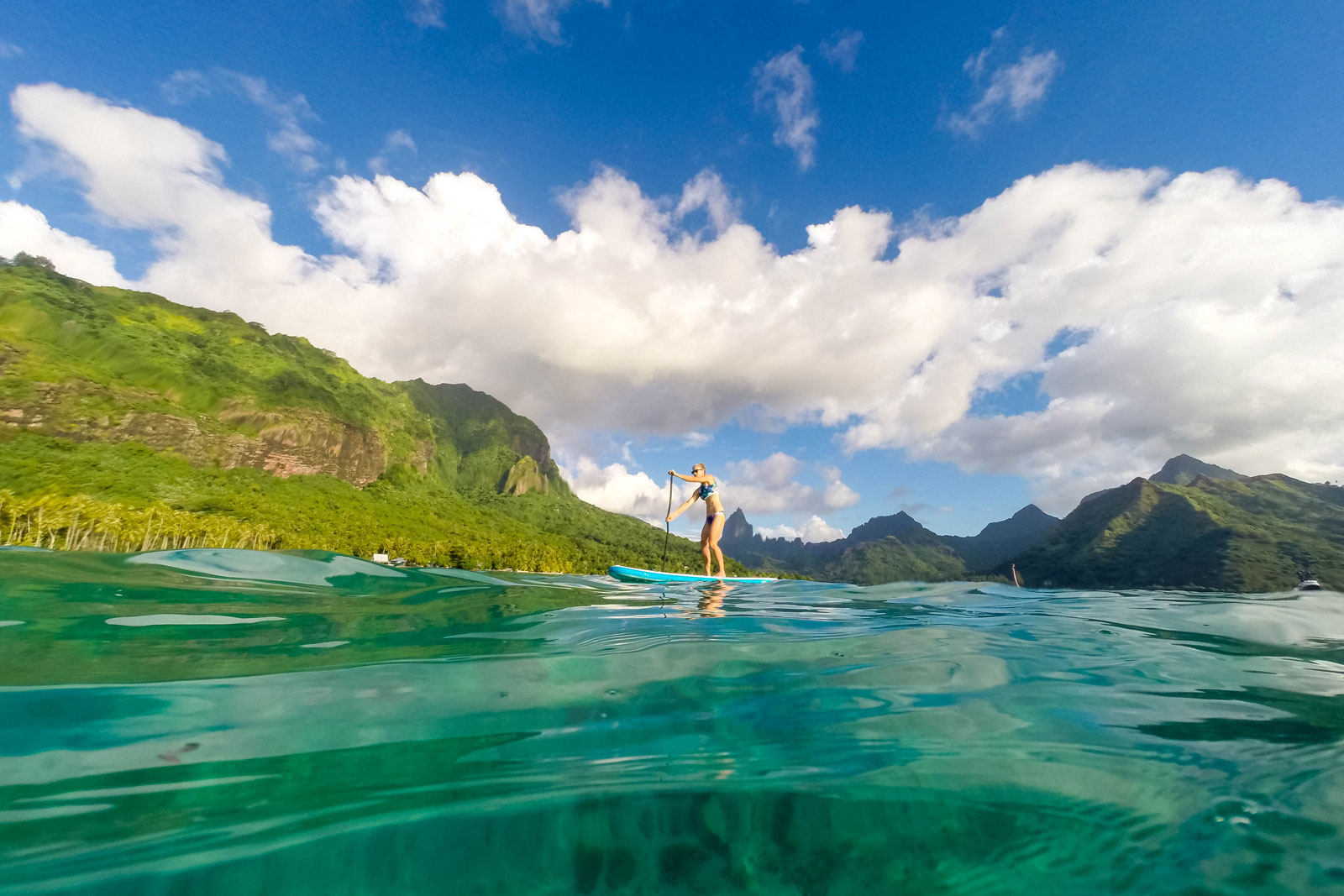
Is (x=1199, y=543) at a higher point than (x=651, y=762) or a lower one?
higher

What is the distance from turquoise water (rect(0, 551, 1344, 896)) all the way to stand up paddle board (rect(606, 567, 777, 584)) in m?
11.7

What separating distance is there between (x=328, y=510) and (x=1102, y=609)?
516 feet

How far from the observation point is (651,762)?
13.9 ft

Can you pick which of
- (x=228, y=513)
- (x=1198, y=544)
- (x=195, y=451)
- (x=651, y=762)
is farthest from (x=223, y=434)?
(x=1198, y=544)

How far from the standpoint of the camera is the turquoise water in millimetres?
3240

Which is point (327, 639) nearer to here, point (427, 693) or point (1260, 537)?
point (427, 693)

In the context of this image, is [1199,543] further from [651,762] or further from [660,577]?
[651,762]

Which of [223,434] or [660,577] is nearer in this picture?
[660,577]

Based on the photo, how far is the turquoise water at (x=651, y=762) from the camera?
3240 mm

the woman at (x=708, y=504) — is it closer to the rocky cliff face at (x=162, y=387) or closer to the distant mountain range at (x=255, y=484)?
the distant mountain range at (x=255, y=484)

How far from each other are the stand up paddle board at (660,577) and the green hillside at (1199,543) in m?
137

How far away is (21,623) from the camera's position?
703 cm

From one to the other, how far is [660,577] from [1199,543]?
182 meters

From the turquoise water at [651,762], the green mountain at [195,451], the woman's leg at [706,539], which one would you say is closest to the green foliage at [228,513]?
the green mountain at [195,451]
